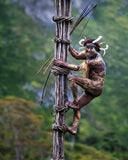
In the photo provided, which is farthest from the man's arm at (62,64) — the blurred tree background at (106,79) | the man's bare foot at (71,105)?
the blurred tree background at (106,79)

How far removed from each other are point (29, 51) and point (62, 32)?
1366 centimetres

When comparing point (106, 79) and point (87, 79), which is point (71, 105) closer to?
point (87, 79)

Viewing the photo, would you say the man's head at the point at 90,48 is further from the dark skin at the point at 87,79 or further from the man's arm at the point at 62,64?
the man's arm at the point at 62,64

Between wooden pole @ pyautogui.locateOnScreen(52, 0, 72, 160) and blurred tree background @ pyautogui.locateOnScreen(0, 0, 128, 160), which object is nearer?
wooden pole @ pyautogui.locateOnScreen(52, 0, 72, 160)

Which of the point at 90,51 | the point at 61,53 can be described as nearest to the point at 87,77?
the point at 90,51

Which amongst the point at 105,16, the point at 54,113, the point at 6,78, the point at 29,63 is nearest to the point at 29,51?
the point at 29,63

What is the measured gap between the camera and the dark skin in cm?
437

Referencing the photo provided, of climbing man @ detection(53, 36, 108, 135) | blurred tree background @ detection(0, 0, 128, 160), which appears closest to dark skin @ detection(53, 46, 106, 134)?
climbing man @ detection(53, 36, 108, 135)

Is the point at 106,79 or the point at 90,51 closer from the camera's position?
the point at 90,51

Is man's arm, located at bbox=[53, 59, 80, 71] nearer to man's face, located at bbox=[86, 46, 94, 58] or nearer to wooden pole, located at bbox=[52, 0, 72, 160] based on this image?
wooden pole, located at bbox=[52, 0, 72, 160]

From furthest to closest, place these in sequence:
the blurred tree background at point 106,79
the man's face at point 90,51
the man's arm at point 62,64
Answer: the blurred tree background at point 106,79 → the man's face at point 90,51 → the man's arm at point 62,64

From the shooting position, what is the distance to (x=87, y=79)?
4.43m

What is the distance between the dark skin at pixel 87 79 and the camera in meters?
4.37

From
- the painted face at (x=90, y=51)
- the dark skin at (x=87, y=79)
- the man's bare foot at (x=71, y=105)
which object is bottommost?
the man's bare foot at (x=71, y=105)
